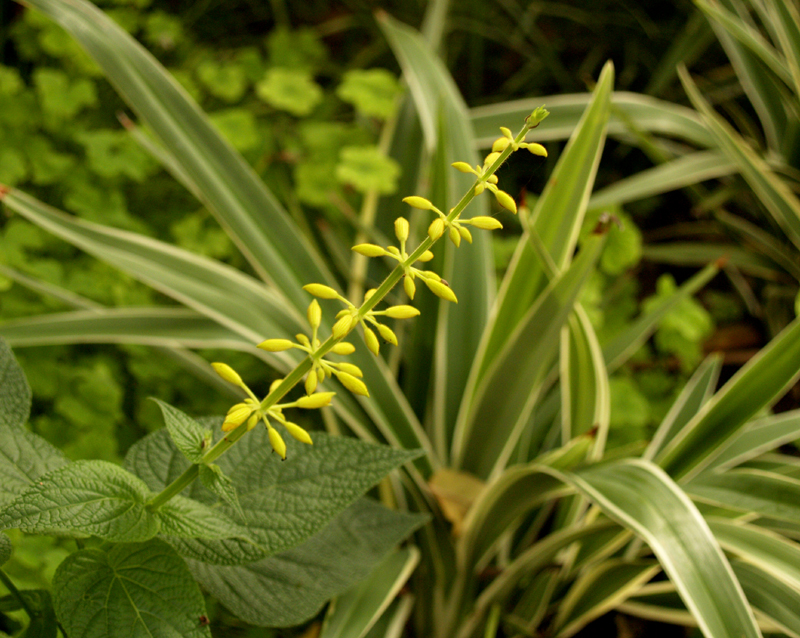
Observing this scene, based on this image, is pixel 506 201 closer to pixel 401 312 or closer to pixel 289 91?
pixel 401 312

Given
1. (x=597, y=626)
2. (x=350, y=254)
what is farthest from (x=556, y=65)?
(x=597, y=626)

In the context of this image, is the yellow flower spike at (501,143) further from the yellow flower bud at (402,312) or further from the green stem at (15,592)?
the green stem at (15,592)

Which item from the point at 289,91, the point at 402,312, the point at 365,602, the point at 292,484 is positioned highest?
the point at 289,91

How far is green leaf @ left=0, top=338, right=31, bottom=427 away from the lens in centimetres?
61

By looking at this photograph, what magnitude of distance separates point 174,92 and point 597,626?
1.15 meters

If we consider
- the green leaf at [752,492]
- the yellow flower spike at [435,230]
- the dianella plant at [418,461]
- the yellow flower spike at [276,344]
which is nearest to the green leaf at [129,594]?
the dianella plant at [418,461]

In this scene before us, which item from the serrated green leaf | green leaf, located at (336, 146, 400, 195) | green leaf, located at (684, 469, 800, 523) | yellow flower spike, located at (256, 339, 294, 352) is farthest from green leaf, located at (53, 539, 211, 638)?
green leaf, located at (336, 146, 400, 195)

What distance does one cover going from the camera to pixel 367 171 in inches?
51.5

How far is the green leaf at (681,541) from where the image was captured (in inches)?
26.1

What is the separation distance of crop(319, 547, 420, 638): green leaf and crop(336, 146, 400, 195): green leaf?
708 mm

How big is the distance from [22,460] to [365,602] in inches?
17.8

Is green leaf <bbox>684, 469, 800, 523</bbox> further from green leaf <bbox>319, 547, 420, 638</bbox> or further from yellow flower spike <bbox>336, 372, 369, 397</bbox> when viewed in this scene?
yellow flower spike <bbox>336, 372, 369, 397</bbox>

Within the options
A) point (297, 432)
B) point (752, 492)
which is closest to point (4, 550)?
point (297, 432)

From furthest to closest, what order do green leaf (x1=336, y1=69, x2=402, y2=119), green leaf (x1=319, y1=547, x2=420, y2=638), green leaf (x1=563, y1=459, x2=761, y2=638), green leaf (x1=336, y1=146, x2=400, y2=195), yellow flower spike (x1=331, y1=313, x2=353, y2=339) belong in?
green leaf (x1=336, y1=69, x2=402, y2=119), green leaf (x1=336, y1=146, x2=400, y2=195), green leaf (x1=319, y1=547, x2=420, y2=638), green leaf (x1=563, y1=459, x2=761, y2=638), yellow flower spike (x1=331, y1=313, x2=353, y2=339)
